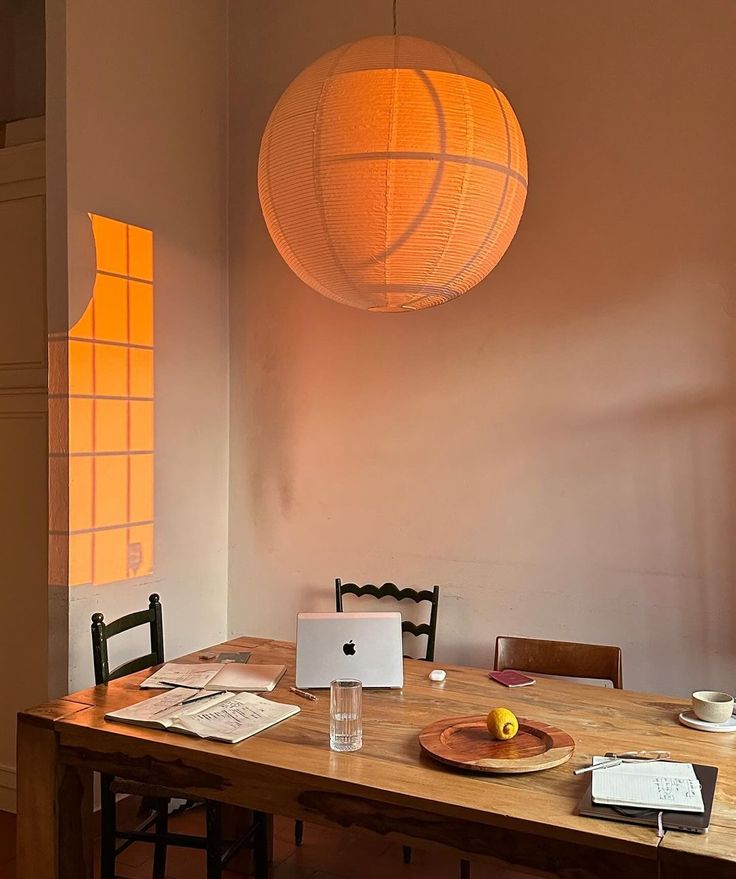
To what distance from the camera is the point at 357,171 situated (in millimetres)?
1875

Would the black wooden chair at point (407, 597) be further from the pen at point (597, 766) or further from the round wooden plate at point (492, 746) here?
the pen at point (597, 766)

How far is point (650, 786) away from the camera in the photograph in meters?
1.70

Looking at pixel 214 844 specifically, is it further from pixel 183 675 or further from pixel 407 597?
pixel 407 597

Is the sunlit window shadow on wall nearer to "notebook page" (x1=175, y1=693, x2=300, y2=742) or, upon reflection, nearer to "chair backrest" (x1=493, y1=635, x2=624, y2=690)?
"notebook page" (x1=175, y1=693, x2=300, y2=742)

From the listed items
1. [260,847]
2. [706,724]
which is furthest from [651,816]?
[260,847]

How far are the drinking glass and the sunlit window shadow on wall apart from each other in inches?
55.2

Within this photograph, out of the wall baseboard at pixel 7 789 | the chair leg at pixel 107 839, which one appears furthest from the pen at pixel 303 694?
the wall baseboard at pixel 7 789

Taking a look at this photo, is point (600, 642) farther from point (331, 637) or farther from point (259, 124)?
point (259, 124)

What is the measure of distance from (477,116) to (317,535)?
83.7 inches

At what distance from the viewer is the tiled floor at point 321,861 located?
294cm

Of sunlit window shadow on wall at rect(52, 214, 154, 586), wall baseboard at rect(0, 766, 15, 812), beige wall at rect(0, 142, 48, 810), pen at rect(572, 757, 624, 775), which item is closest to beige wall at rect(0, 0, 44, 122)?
beige wall at rect(0, 142, 48, 810)

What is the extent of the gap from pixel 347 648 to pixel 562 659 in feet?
2.48

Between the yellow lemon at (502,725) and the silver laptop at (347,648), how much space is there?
50 cm

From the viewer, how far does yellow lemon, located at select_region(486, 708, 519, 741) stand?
1.94 metres
